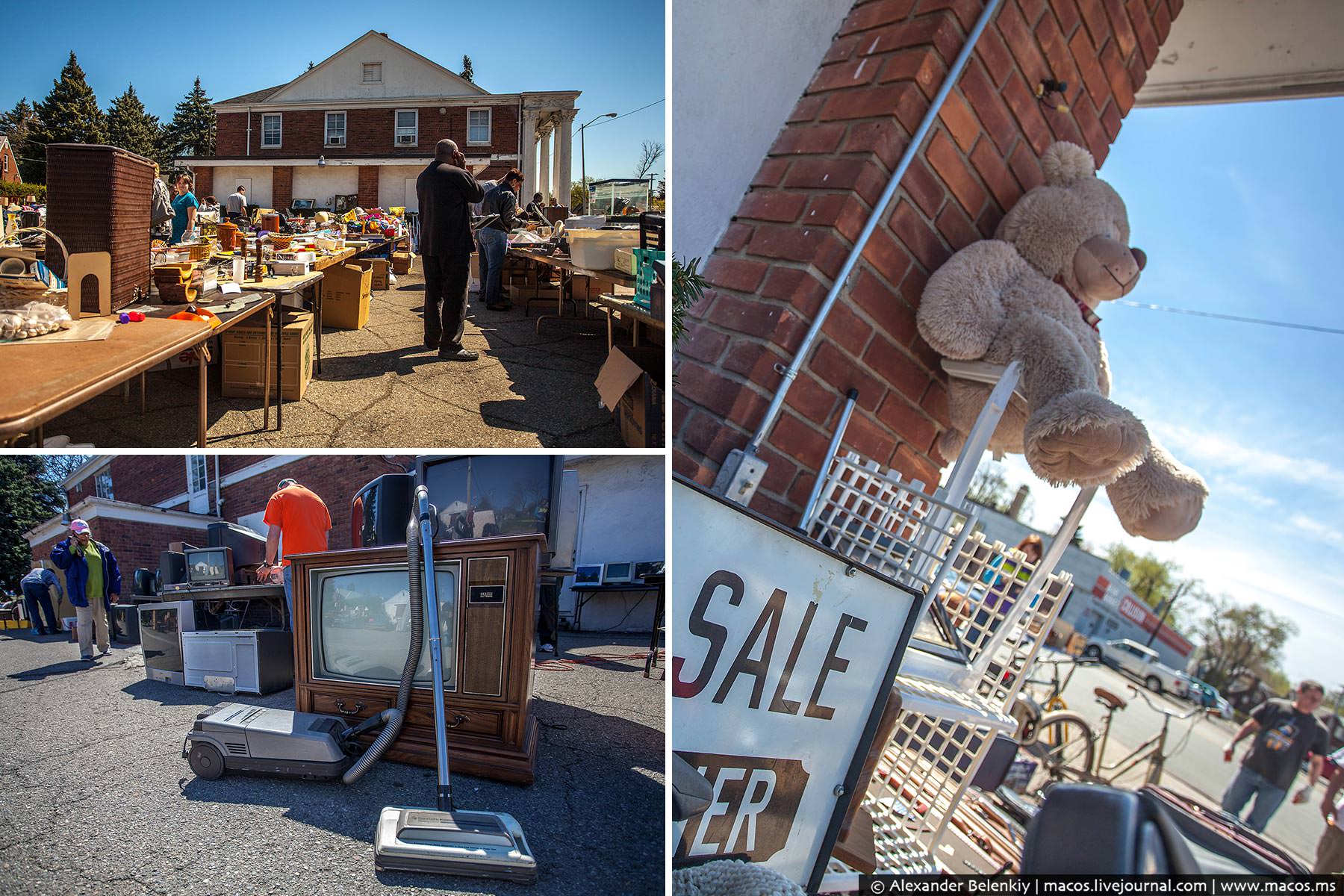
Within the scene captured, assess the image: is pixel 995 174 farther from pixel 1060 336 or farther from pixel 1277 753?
pixel 1277 753

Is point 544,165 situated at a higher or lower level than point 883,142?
higher

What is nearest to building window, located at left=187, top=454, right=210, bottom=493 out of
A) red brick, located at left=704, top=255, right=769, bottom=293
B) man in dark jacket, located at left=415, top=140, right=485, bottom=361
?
red brick, located at left=704, top=255, right=769, bottom=293

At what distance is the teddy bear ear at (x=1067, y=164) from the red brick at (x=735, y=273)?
1053 millimetres

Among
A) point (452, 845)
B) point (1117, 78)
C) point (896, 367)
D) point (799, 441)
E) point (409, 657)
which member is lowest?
point (452, 845)

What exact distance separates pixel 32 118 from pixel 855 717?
278 cm

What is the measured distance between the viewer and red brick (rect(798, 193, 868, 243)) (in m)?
2.02

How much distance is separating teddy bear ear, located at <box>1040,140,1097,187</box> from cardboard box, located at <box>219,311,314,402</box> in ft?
9.93

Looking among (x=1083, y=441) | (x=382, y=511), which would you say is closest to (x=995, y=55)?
(x=1083, y=441)

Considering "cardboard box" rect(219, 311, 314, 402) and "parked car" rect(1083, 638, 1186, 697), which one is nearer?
"cardboard box" rect(219, 311, 314, 402)

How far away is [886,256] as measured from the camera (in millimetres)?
2137

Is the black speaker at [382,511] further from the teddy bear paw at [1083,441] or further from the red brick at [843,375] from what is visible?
the teddy bear paw at [1083,441]

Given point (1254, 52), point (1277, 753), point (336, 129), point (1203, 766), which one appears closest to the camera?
point (1254, 52)

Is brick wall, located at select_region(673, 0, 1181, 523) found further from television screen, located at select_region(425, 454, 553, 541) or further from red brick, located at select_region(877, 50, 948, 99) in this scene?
television screen, located at select_region(425, 454, 553, 541)

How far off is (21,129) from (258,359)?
1.20 metres
